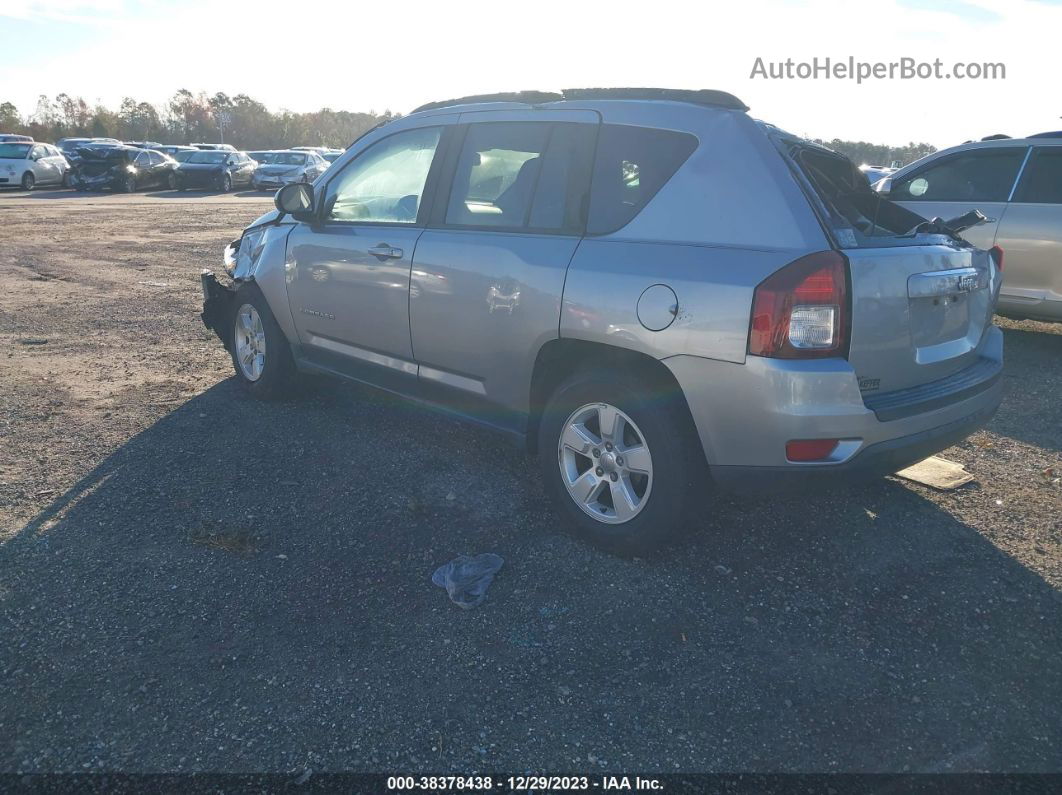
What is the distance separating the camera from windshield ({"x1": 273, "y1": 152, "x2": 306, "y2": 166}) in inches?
1292

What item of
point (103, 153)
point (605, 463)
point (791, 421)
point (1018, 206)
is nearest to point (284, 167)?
point (103, 153)

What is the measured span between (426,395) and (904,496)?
2.56 metres

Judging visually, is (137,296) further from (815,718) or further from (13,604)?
(815,718)

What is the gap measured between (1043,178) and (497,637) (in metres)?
6.61

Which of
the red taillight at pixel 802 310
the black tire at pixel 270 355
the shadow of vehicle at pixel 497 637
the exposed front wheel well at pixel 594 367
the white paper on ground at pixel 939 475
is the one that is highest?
the red taillight at pixel 802 310

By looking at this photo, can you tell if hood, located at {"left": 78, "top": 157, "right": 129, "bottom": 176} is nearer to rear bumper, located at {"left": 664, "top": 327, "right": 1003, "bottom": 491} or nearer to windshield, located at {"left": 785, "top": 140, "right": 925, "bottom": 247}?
windshield, located at {"left": 785, "top": 140, "right": 925, "bottom": 247}

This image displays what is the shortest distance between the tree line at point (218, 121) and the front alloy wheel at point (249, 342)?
66.0 meters

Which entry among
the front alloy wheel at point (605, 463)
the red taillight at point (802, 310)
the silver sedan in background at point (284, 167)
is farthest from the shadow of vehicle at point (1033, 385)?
the silver sedan in background at point (284, 167)

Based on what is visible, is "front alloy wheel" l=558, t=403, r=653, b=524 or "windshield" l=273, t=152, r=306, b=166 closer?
"front alloy wheel" l=558, t=403, r=653, b=524

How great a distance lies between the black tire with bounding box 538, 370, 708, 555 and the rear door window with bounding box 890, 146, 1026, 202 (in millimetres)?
5583

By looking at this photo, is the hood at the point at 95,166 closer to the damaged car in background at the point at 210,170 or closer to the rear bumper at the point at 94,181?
the rear bumper at the point at 94,181

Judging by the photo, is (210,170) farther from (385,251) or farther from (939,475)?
(939,475)

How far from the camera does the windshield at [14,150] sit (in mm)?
26219

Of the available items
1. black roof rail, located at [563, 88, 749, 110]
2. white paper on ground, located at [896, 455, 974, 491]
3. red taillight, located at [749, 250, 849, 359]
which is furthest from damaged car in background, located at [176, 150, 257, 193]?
red taillight, located at [749, 250, 849, 359]
